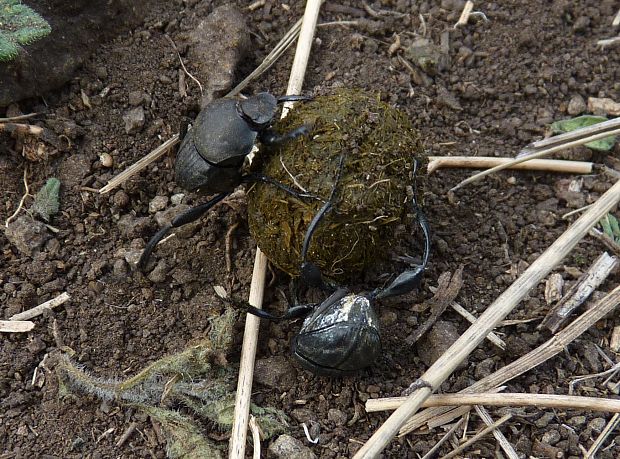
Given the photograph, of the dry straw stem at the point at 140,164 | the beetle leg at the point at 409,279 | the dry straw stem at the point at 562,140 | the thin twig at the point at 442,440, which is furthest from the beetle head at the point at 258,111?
the thin twig at the point at 442,440

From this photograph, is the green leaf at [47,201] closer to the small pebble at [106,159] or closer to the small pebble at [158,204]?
the small pebble at [106,159]

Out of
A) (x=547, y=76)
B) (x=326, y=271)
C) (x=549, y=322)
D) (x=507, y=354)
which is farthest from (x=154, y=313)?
(x=547, y=76)

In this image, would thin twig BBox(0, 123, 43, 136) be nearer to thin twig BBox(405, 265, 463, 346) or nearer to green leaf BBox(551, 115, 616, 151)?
thin twig BBox(405, 265, 463, 346)

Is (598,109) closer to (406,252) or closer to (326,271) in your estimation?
(406,252)

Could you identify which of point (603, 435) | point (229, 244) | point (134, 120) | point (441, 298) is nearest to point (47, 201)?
point (134, 120)

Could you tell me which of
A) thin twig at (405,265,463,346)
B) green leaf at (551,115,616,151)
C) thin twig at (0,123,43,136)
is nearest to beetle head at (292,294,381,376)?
thin twig at (405,265,463,346)
